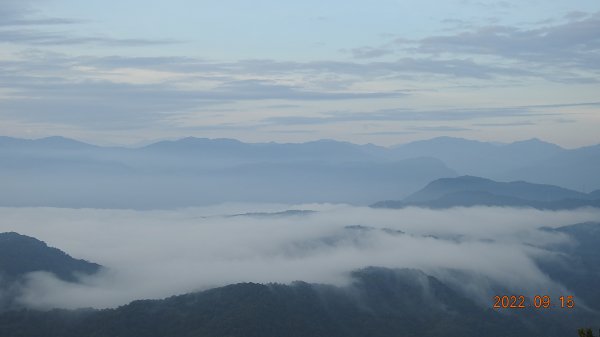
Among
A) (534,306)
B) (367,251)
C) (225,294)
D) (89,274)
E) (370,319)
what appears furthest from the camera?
(367,251)

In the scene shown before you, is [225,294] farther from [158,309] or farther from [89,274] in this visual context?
[89,274]

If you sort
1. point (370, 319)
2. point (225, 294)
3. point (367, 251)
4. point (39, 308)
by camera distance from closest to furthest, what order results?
point (39, 308), point (225, 294), point (370, 319), point (367, 251)

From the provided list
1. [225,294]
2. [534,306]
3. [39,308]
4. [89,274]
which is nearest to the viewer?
[39,308]

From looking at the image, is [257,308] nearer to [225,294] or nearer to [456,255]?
[225,294]

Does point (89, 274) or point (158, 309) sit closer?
point (158, 309)

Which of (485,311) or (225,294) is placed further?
(485,311)

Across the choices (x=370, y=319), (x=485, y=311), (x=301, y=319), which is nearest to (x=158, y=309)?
(x=301, y=319)

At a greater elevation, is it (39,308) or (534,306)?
(39,308)

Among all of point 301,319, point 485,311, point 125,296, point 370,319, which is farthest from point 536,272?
point 125,296

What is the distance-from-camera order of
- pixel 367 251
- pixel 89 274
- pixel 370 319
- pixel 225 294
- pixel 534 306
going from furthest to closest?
pixel 367 251 < pixel 534 306 < pixel 89 274 < pixel 370 319 < pixel 225 294
